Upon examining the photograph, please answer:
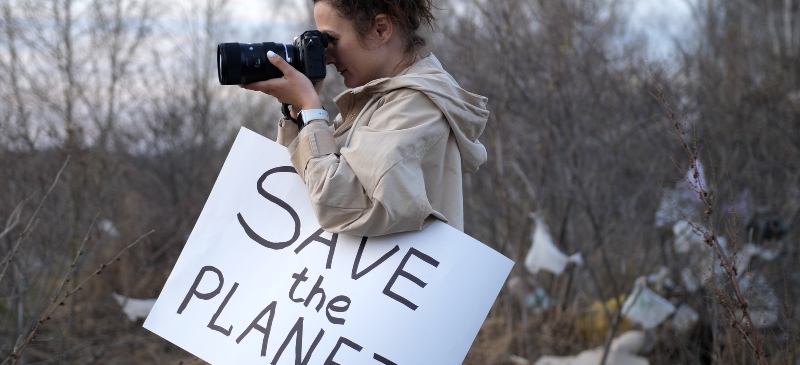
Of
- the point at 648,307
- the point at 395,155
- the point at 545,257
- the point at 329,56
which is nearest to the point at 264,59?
the point at 329,56

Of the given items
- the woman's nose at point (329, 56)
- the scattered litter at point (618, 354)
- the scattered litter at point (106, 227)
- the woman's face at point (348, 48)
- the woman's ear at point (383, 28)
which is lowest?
the scattered litter at point (106, 227)

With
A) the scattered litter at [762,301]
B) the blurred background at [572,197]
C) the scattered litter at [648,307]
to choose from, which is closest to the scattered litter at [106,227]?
the blurred background at [572,197]

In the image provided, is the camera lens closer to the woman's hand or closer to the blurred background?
the woman's hand

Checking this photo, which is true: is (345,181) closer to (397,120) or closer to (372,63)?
(397,120)

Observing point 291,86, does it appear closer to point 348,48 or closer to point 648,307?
point 348,48

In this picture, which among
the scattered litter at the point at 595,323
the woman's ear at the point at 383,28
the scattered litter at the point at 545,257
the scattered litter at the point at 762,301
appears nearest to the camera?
the woman's ear at the point at 383,28

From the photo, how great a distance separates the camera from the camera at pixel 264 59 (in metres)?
1.81

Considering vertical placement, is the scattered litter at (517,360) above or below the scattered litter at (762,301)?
below

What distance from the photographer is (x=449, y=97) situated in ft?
5.82

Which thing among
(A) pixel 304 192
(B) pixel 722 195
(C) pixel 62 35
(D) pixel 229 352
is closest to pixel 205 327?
(D) pixel 229 352

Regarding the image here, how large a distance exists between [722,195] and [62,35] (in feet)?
23.8

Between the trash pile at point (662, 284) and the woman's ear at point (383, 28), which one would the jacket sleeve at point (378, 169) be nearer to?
the woman's ear at point (383, 28)

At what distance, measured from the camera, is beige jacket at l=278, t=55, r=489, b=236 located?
1640mm

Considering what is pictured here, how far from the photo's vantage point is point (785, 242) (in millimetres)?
4816
